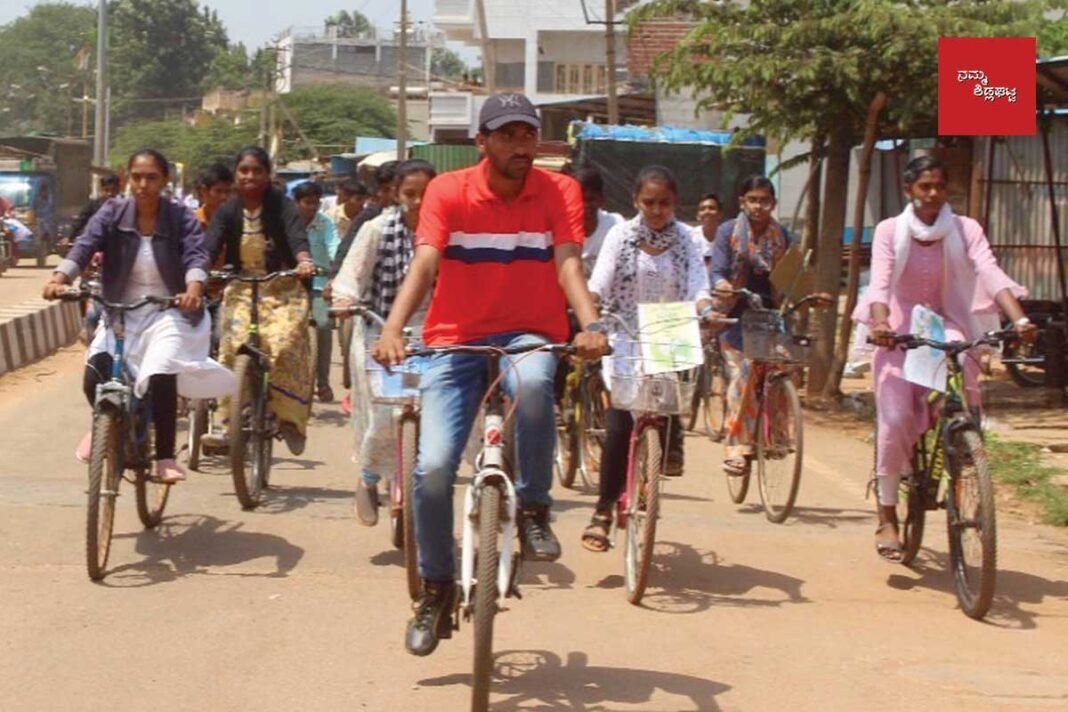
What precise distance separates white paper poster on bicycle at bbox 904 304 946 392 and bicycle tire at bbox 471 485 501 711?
2.82 m

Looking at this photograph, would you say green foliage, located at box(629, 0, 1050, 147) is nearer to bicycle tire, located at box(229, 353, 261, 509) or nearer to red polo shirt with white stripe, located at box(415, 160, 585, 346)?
bicycle tire, located at box(229, 353, 261, 509)

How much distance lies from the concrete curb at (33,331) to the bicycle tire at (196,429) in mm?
6399

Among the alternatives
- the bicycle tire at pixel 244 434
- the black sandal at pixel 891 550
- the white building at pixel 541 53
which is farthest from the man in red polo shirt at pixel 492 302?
the white building at pixel 541 53

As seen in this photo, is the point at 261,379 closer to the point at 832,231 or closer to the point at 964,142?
the point at 832,231

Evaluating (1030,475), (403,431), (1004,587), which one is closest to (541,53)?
(1030,475)

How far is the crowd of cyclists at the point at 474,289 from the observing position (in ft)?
17.7

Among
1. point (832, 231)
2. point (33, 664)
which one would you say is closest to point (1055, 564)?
point (33, 664)

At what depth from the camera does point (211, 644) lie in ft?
20.1

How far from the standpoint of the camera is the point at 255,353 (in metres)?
9.11

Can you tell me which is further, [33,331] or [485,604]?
[33,331]

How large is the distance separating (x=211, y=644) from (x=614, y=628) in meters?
1.55

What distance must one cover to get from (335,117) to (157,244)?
215ft

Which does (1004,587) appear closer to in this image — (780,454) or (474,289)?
(780,454)

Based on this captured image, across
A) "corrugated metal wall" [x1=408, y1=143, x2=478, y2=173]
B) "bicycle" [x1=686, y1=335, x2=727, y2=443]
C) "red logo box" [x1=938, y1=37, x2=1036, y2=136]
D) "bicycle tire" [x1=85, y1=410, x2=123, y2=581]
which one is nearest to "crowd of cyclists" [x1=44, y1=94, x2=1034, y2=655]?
"bicycle tire" [x1=85, y1=410, x2=123, y2=581]
